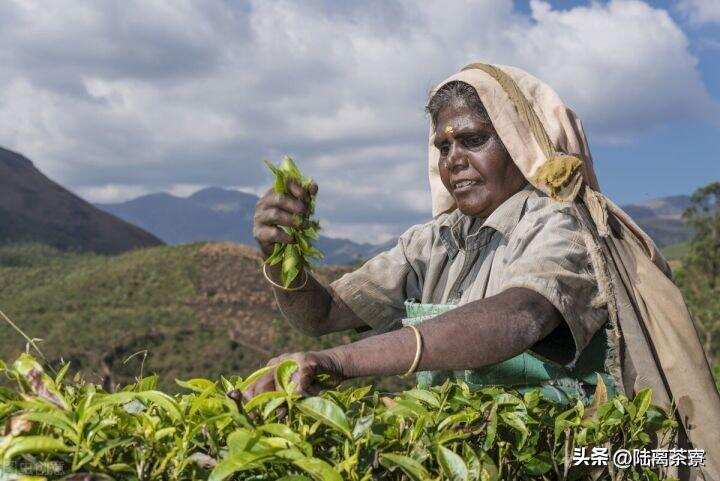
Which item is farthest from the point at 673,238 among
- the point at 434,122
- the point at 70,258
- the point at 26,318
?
the point at 434,122

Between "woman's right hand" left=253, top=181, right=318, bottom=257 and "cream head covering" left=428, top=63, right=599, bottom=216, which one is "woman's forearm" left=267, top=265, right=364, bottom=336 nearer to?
"woman's right hand" left=253, top=181, right=318, bottom=257

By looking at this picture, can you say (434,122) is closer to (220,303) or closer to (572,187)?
(572,187)

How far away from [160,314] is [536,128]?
2337cm

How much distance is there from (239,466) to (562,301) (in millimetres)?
1010

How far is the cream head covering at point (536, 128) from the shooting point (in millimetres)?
2068

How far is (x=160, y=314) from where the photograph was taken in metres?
24.3

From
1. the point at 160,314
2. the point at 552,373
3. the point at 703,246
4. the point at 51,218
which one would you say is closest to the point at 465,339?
the point at 552,373

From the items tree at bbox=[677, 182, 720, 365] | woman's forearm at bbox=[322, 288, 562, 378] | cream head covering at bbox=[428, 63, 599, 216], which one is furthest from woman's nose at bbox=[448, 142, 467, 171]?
tree at bbox=[677, 182, 720, 365]

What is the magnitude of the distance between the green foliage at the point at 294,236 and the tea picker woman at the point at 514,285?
28 mm

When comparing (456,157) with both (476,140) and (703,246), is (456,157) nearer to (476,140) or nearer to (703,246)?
(476,140)

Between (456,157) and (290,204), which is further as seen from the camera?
(456,157)

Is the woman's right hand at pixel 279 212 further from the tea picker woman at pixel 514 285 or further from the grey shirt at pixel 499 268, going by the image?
the grey shirt at pixel 499 268

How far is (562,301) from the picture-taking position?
1.77 meters

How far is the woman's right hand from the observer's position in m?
1.91
